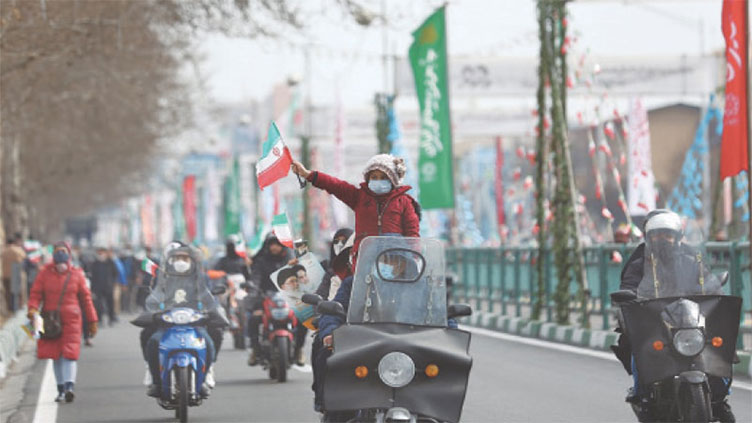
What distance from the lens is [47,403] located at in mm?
15109

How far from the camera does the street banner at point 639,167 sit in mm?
26484

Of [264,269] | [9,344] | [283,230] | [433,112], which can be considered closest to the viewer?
[283,230]

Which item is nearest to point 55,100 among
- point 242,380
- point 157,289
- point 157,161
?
point 242,380

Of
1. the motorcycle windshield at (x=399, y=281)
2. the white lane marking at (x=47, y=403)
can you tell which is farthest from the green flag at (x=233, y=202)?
the motorcycle windshield at (x=399, y=281)

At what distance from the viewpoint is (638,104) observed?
3005cm

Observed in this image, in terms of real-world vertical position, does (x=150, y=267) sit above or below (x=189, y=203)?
below

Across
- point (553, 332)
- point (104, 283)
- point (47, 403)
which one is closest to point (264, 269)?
point (47, 403)

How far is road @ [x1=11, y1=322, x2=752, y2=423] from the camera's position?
13023 millimetres

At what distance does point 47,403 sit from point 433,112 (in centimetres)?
1358

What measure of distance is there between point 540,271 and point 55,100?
17518 millimetres

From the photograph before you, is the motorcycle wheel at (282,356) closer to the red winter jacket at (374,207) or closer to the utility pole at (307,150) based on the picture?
the red winter jacket at (374,207)

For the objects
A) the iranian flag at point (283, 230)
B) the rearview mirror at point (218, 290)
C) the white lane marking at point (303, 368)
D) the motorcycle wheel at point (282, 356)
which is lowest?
the white lane marking at point (303, 368)

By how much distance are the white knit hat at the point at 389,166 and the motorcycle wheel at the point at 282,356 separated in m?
7.43

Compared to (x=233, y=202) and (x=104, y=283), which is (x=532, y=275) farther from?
(x=233, y=202)
